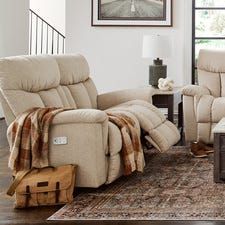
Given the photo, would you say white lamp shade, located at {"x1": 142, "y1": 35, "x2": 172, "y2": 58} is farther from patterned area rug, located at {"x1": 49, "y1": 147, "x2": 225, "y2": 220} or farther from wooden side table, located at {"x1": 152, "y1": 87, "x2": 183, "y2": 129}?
patterned area rug, located at {"x1": 49, "y1": 147, "x2": 225, "y2": 220}

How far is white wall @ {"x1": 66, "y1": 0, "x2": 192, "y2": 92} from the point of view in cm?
855

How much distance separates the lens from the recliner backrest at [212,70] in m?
6.62

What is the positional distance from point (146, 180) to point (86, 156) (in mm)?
700

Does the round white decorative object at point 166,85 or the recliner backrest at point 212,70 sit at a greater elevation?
the recliner backrest at point 212,70

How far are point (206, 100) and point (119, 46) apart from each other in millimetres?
2810

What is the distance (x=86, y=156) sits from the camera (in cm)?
411

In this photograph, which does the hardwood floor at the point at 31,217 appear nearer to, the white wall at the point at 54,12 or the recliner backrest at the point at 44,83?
the recliner backrest at the point at 44,83

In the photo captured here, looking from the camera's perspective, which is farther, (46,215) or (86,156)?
(86,156)

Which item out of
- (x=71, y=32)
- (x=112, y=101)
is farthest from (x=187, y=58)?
(x=112, y=101)

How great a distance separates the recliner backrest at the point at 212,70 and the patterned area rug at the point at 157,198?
5.65 feet

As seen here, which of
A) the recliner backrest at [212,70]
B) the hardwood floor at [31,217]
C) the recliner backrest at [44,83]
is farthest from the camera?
the recliner backrest at [212,70]

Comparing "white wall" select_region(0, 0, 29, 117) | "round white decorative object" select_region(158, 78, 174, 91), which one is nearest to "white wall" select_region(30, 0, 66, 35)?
"white wall" select_region(0, 0, 29, 117)

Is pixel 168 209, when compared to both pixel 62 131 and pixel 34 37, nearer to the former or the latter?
pixel 62 131

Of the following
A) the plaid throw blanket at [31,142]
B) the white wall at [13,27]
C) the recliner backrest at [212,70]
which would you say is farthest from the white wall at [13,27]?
the plaid throw blanket at [31,142]
